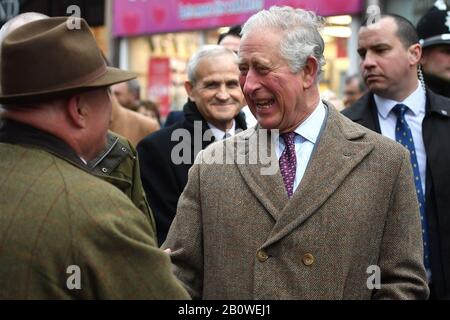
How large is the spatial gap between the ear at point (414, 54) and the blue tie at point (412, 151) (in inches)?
13.3

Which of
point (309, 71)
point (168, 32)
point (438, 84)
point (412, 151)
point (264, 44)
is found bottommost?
point (412, 151)

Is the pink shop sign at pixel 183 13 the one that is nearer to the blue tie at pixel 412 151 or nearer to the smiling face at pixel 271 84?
the blue tie at pixel 412 151

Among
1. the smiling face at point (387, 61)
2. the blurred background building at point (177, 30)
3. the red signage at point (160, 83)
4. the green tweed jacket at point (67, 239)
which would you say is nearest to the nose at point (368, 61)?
the smiling face at point (387, 61)

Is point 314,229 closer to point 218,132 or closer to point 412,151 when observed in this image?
point 412,151

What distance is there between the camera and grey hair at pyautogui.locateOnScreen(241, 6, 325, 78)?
3.22m

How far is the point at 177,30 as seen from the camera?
646 inches

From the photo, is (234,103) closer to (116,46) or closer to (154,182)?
(154,182)

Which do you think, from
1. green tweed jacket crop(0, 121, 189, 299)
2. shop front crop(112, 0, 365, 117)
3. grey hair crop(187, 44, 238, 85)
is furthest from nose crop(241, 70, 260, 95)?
shop front crop(112, 0, 365, 117)

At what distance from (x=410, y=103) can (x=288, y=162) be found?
161 centimetres

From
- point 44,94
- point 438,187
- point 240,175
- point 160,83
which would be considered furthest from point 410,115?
point 160,83

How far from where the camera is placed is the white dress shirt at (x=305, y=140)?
10.6ft

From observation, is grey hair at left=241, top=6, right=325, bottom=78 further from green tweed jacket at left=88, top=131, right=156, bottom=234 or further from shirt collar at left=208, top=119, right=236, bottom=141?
shirt collar at left=208, top=119, right=236, bottom=141

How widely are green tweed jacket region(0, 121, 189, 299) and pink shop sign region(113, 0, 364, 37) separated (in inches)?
434
